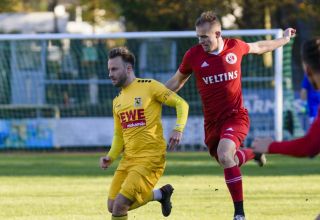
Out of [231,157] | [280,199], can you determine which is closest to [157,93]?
[231,157]

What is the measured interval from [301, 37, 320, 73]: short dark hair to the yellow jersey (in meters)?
2.79

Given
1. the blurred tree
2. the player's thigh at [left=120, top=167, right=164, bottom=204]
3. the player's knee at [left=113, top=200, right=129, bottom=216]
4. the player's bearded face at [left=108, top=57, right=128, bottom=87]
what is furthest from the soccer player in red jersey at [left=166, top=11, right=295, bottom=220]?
the blurred tree

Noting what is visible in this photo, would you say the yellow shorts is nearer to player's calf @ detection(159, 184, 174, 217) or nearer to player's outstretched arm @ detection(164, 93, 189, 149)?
player's outstretched arm @ detection(164, 93, 189, 149)

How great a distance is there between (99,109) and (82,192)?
11766mm

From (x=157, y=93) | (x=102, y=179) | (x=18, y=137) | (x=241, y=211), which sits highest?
(x=157, y=93)

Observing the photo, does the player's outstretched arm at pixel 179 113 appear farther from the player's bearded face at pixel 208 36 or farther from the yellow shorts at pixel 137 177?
the player's bearded face at pixel 208 36

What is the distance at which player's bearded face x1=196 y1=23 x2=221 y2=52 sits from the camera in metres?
A: 10.7

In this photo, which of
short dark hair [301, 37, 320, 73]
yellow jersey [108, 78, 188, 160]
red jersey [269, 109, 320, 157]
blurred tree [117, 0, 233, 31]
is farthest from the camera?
blurred tree [117, 0, 233, 31]

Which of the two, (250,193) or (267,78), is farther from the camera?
(267,78)

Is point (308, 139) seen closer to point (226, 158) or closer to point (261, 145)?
point (261, 145)

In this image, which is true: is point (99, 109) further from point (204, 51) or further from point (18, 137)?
point (204, 51)

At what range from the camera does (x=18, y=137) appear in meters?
25.5

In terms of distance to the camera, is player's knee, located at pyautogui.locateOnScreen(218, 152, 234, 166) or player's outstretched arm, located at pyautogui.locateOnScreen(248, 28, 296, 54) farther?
player's outstretched arm, located at pyautogui.locateOnScreen(248, 28, 296, 54)

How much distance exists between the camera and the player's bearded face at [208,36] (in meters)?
10.7
